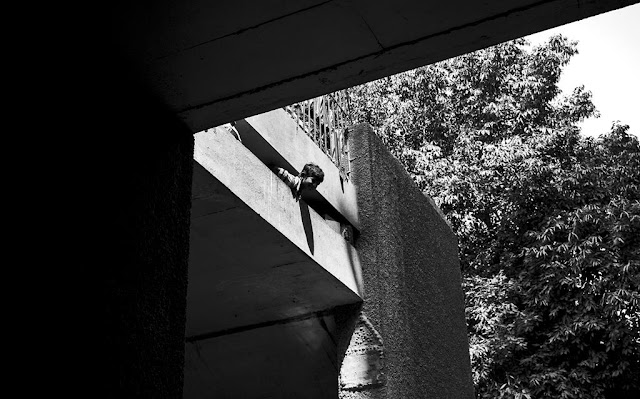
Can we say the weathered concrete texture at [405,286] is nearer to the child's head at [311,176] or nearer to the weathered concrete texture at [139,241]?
the child's head at [311,176]

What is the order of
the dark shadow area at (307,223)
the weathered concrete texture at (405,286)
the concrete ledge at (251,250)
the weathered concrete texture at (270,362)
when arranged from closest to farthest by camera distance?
1. the concrete ledge at (251,250)
2. the dark shadow area at (307,223)
3. the weathered concrete texture at (405,286)
4. the weathered concrete texture at (270,362)

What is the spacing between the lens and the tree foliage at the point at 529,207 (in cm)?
1475

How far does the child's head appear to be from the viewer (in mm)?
6293

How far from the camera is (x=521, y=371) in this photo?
603 inches

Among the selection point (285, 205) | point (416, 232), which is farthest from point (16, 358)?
point (416, 232)

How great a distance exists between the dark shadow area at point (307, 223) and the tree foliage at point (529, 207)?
940cm

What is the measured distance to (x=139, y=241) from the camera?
237 cm

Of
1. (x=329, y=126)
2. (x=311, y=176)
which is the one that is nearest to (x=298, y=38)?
(x=311, y=176)

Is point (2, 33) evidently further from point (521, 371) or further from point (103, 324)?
point (521, 371)

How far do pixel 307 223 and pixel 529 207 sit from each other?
1095 centimetres

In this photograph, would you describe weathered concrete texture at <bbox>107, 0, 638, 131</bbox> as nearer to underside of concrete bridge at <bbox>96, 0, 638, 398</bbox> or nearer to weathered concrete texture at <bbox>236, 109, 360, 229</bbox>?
underside of concrete bridge at <bbox>96, 0, 638, 398</bbox>

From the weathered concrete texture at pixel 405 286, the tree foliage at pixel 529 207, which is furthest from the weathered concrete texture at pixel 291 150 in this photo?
the tree foliage at pixel 529 207

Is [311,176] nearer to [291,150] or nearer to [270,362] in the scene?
[291,150]

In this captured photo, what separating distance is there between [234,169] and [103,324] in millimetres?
3253
